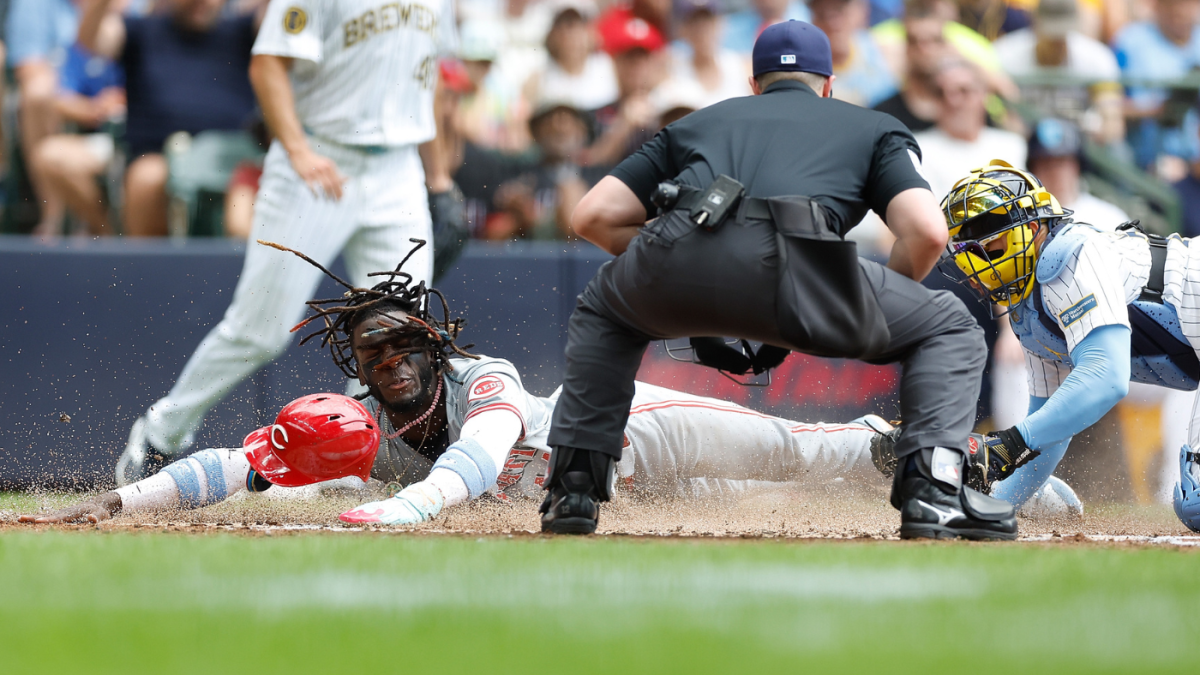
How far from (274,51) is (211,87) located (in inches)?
59.4

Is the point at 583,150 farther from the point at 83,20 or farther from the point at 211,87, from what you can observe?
the point at 83,20

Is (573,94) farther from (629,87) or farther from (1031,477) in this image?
(1031,477)

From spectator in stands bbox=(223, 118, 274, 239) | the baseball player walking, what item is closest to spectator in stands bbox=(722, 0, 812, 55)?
the baseball player walking

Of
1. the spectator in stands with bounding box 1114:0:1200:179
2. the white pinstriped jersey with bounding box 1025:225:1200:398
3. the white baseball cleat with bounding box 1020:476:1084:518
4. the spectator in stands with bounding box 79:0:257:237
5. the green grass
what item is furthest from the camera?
the spectator in stands with bounding box 1114:0:1200:179

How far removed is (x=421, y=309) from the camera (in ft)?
16.8

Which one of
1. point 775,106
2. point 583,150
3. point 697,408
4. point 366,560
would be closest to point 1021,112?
point 583,150

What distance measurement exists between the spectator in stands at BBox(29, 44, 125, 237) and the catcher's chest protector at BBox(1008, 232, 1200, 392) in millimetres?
5339

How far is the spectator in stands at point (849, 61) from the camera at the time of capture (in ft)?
27.9

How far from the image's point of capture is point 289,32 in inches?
245

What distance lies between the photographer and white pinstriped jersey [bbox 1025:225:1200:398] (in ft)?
14.9

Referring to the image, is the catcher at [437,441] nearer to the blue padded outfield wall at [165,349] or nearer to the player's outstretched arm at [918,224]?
the player's outstretched arm at [918,224]

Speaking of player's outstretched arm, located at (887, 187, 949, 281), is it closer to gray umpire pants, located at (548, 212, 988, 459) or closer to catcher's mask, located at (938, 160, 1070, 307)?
gray umpire pants, located at (548, 212, 988, 459)

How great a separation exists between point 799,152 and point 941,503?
116cm

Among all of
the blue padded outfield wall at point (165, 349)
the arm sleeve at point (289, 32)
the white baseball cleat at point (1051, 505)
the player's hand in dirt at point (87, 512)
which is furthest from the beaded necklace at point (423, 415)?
the white baseball cleat at point (1051, 505)
